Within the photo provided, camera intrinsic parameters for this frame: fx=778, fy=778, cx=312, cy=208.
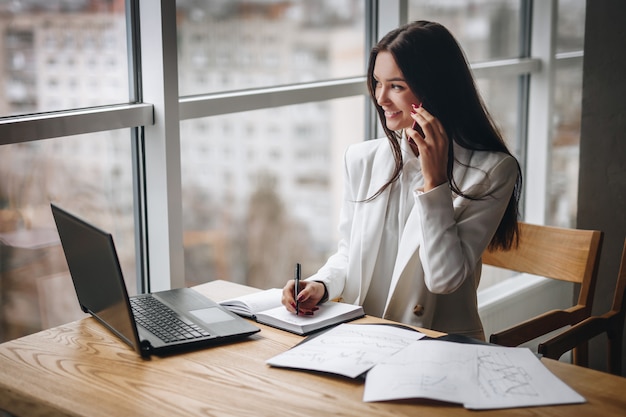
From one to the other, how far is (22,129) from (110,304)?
1.68 feet

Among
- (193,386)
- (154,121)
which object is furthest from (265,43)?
(193,386)

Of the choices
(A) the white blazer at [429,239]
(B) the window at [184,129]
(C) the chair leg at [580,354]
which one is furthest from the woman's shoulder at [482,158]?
(B) the window at [184,129]

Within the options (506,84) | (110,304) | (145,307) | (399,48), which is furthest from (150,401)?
(506,84)

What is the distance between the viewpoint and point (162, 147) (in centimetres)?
206

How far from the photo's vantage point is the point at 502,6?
354cm

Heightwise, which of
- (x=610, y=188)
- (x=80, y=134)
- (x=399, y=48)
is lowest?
(x=610, y=188)

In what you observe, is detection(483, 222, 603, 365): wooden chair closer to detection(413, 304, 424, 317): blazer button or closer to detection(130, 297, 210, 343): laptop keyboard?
detection(413, 304, 424, 317): blazer button

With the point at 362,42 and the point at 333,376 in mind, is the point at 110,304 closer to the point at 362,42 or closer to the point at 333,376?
the point at 333,376

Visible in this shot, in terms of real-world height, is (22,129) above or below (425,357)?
above

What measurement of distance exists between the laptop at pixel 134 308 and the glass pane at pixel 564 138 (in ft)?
8.01

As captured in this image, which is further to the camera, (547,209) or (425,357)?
(547,209)

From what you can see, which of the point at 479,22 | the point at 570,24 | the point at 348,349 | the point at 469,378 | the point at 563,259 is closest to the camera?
the point at 469,378

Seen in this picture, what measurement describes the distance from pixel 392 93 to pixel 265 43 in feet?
2.03

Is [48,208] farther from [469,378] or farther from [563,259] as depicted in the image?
[563,259]
